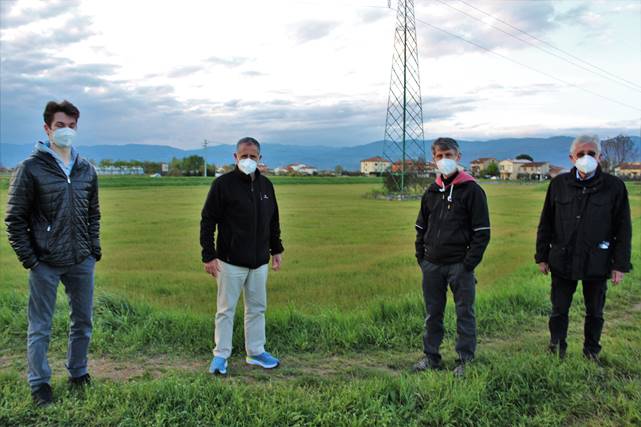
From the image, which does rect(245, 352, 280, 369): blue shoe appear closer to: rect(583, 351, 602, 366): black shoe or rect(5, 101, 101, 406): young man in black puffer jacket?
rect(5, 101, 101, 406): young man in black puffer jacket

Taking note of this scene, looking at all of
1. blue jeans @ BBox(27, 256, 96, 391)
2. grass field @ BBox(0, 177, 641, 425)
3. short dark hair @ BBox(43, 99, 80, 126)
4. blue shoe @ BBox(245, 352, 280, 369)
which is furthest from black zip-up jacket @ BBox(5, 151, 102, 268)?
blue shoe @ BBox(245, 352, 280, 369)

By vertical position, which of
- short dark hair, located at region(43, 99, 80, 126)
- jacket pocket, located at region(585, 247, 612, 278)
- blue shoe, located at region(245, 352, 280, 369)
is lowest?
blue shoe, located at region(245, 352, 280, 369)

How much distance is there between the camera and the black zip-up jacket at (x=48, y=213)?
131 inches

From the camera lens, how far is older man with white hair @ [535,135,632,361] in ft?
13.3

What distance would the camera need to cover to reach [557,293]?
171 inches

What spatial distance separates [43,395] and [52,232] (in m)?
1.20

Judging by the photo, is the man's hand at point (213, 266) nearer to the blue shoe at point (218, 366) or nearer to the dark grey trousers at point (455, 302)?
the blue shoe at point (218, 366)

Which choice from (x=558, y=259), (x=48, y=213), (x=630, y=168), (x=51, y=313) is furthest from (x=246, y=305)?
(x=630, y=168)

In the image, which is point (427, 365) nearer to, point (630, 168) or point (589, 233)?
point (589, 233)

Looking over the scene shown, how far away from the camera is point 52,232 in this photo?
11.4 ft

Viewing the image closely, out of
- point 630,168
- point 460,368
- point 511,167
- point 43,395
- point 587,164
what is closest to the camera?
point 43,395

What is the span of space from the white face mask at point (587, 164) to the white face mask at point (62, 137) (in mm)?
4223

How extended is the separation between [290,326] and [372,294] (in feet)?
9.04

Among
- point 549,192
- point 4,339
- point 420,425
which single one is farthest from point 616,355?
point 4,339
